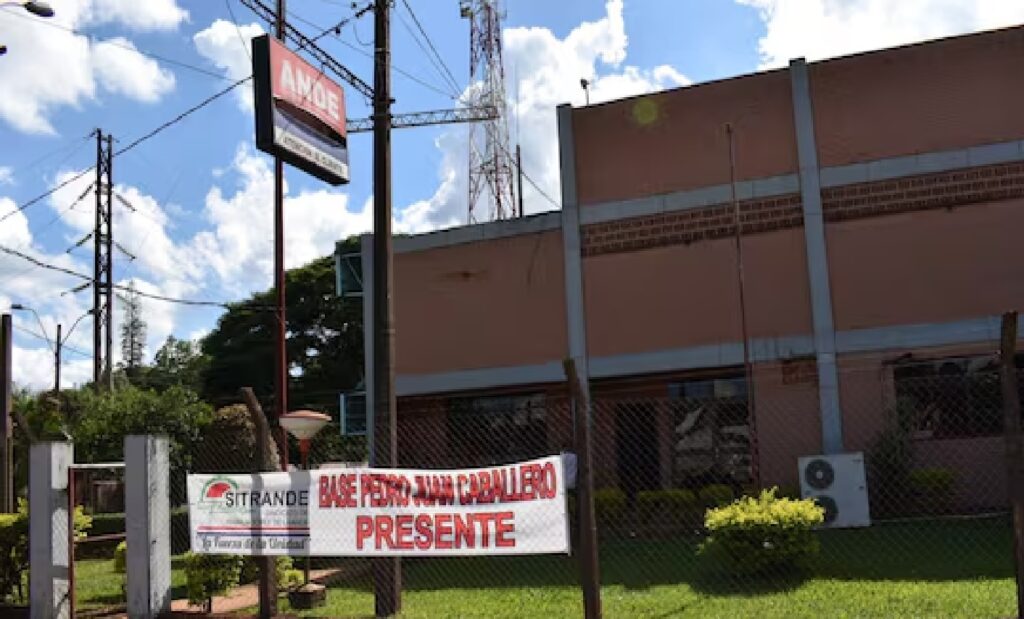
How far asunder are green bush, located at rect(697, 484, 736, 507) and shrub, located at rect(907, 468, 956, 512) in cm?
265

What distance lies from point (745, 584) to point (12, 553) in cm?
785

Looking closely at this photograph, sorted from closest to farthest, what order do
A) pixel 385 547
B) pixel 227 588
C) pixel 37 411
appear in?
pixel 385 547 → pixel 227 588 → pixel 37 411

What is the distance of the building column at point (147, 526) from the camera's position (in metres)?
8.68

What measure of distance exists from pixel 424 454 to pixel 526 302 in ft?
12.4

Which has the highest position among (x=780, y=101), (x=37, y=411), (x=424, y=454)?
(x=780, y=101)

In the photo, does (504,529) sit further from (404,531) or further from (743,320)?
(743,320)

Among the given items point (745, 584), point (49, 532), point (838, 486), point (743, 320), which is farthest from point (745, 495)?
point (49, 532)

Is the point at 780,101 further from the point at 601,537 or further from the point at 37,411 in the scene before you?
the point at 37,411

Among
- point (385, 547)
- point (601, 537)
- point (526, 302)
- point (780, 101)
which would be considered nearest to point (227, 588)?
point (385, 547)

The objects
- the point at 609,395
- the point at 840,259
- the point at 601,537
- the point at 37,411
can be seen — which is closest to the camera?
the point at 601,537

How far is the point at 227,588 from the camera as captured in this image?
31.9 feet

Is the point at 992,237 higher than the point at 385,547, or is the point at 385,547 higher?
the point at 992,237

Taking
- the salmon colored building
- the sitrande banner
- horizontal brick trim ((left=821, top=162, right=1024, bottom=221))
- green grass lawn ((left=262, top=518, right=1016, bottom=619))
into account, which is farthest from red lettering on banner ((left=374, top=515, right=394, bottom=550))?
horizontal brick trim ((left=821, top=162, right=1024, bottom=221))

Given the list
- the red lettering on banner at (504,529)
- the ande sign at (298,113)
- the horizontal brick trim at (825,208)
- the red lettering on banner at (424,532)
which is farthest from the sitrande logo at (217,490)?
the horizontal brick trim at (825,208)
